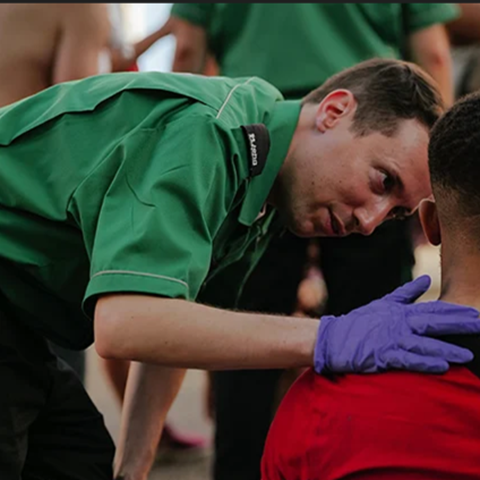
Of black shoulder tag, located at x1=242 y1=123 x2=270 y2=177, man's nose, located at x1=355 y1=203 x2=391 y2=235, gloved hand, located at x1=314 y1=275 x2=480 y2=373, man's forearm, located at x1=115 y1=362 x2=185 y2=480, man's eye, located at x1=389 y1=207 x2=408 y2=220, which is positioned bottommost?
man's forearm, located at x1=115 y1=362 x2=185 y2=480

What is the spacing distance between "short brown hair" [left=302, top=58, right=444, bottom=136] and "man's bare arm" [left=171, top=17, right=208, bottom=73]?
0.75 m

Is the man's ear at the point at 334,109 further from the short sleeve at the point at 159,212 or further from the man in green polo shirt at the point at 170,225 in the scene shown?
the short sleeve at the point at 159,212

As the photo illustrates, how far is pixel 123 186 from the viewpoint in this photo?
1.07 m

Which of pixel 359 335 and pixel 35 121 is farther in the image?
pixel 35 121

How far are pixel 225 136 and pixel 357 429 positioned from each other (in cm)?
42

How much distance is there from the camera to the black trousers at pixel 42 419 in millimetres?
1254

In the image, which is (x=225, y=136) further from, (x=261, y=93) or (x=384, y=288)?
(x=384, y=288)

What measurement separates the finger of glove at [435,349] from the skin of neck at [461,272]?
7 cm

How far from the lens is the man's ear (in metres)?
1.31

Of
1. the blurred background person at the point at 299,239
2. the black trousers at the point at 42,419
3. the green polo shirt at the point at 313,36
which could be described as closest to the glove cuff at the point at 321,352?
the black trousers at the point at 42,419

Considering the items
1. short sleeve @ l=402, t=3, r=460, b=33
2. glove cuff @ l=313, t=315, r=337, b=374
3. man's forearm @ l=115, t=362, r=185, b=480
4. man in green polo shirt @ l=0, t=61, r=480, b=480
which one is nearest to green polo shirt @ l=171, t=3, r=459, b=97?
short sleeve @ l=402, t=3, r=460, b=33

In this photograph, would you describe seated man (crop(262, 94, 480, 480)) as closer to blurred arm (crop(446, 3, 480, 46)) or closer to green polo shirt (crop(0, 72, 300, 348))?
green polo shirt (crop(0, 72, 300, 348))

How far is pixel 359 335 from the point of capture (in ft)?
3.28

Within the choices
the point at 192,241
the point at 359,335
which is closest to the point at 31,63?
the point at 192,241
